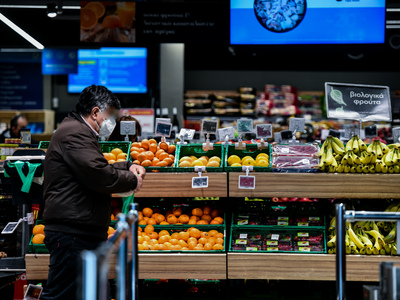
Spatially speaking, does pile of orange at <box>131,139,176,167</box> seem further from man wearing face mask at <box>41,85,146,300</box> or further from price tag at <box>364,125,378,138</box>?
price tag at <box>364,125,378,138</box>

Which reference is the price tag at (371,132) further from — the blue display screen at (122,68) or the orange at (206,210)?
the blue display screen at (122,68)

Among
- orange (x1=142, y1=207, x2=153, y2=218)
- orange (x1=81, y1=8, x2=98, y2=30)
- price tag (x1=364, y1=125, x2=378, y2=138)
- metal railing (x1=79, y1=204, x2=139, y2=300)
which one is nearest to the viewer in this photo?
metal railing (x1=79, y1=204, x2=139, y2=300)

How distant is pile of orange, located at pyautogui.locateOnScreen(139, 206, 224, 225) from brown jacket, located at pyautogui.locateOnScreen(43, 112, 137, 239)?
138cm

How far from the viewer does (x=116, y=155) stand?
4902 millimetres

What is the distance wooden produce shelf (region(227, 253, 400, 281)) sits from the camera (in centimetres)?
455

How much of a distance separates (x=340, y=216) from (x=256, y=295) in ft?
7.39

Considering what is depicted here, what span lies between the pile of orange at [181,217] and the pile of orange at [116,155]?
0.52 m

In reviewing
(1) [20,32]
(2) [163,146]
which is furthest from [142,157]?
(1) [20,32]

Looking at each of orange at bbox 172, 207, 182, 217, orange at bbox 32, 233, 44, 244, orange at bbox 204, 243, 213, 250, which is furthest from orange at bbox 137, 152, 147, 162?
orange at bbox 32, 233, 44, 244

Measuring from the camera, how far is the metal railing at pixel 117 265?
178 cm

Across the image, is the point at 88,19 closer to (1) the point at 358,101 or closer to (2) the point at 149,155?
(2) the point at 149,155

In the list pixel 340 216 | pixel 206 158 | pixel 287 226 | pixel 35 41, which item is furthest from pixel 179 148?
pixel 35 41

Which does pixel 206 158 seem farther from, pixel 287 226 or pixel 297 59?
pixel 297 59

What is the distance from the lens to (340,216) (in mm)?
2805
